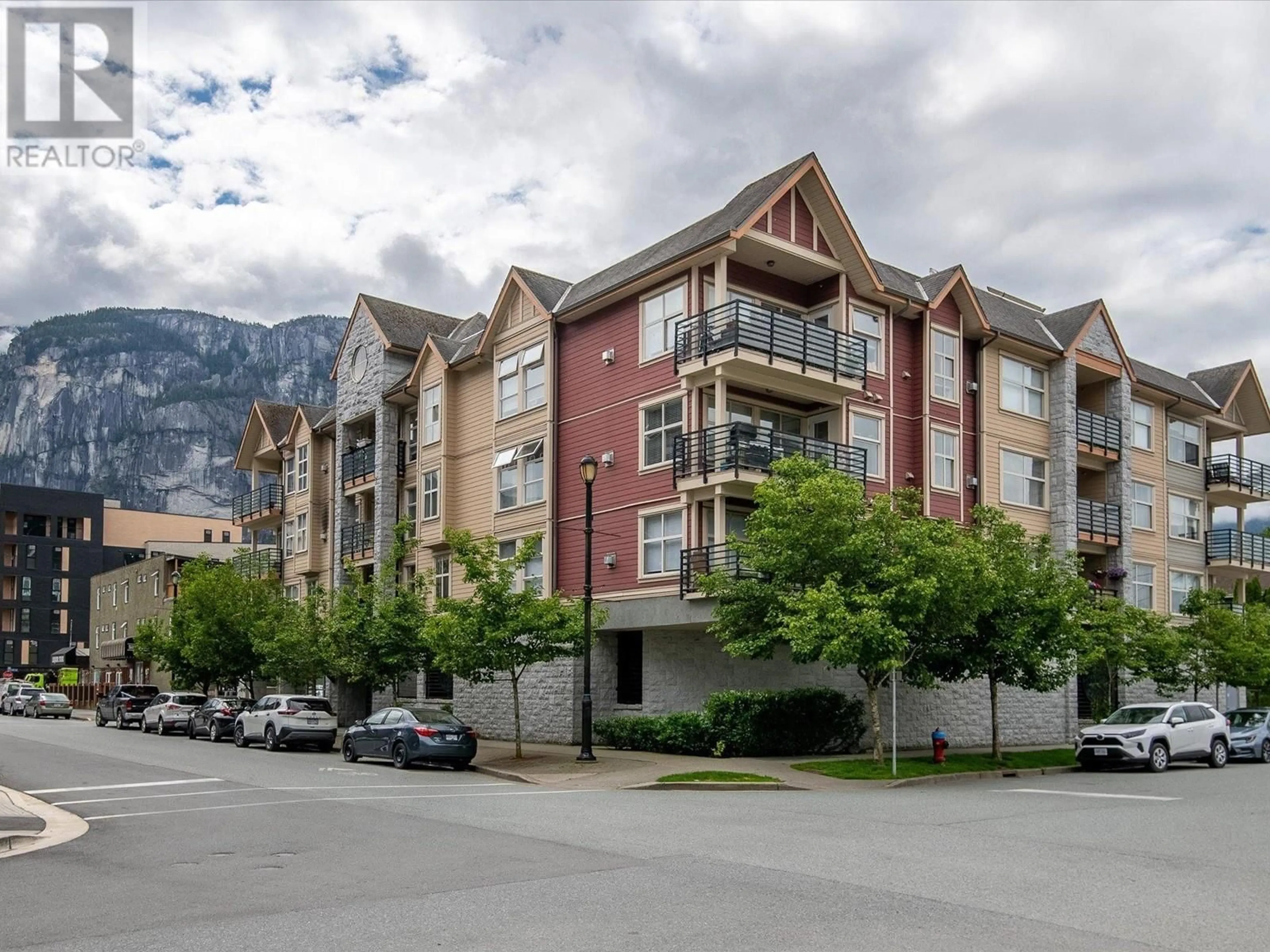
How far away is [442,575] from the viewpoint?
39500 millimetres

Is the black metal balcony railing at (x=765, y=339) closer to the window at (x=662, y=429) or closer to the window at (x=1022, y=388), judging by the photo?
the window at (x=662, y=429)

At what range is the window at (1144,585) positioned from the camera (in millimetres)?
41000

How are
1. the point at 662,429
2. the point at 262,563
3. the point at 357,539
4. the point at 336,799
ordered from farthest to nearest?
the point at 262,563 < the point at 357,539 < the point at 662,429 < the point at 336,799

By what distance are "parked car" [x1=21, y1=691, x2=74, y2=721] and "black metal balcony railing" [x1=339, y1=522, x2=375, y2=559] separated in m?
20.1

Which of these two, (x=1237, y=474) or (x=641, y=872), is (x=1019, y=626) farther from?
(x=1237, y=474)

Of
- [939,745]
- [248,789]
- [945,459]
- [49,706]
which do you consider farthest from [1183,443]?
[49,706]

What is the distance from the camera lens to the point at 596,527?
33.0 m

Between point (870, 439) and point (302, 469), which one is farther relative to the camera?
point (302, 469)

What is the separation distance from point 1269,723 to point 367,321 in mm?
31634

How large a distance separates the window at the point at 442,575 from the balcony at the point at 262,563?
1258cm

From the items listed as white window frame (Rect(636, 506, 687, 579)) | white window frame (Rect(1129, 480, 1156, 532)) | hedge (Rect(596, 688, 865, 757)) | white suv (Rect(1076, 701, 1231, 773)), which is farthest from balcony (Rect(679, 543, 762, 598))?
white window frame (Rect(1129, 480, 1156, 532))

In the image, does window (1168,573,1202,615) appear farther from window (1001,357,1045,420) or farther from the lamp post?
the lamp post

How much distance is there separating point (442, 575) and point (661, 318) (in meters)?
13.0

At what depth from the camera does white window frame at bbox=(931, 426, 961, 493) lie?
3397 cm
